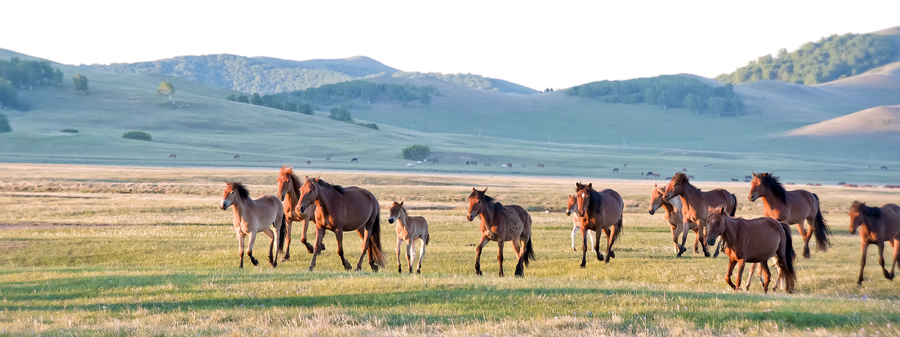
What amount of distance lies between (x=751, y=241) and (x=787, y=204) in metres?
5.74

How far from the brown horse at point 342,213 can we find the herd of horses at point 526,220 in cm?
2

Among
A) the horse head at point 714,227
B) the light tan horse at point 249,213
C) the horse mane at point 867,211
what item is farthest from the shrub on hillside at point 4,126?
the horse mane at point 867,211

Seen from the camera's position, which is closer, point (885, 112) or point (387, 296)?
point (387, 296)

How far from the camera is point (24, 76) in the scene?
156m

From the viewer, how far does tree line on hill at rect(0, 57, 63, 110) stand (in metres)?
144

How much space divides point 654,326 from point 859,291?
9.21m

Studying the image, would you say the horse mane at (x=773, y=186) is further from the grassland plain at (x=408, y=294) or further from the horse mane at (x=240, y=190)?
the horse mane at (x=240, y=190)

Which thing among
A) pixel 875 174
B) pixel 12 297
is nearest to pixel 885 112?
pixel 875 174

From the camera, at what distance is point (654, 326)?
30.7ft

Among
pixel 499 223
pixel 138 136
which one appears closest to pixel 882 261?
pixel 499 223

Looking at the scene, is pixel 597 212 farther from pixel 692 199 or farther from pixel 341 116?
pixel 341 116

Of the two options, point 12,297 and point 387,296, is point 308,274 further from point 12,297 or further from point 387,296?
point 12,297

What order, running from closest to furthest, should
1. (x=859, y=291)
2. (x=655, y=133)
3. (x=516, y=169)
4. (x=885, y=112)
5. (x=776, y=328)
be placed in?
(x=776, y=328), (x=859, y=291), (x=516, y=169), (x=885, y=112), (x=655, y=133)

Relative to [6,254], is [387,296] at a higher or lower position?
higher
